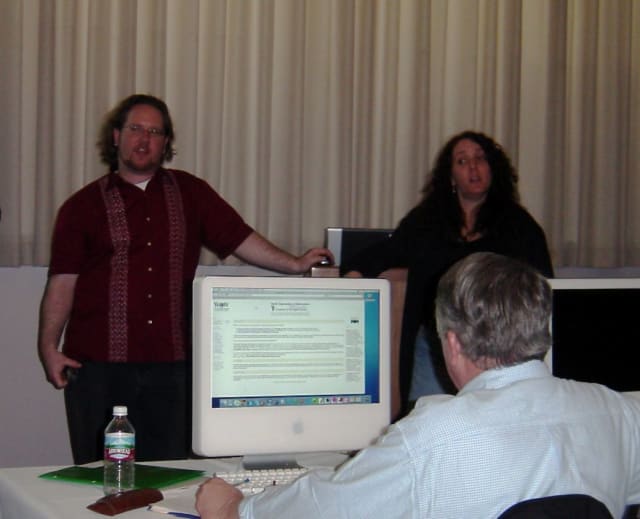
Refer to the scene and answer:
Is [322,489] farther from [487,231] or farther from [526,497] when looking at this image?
[487,231]

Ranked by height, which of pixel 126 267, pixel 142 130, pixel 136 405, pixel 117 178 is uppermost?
pixel 142 130

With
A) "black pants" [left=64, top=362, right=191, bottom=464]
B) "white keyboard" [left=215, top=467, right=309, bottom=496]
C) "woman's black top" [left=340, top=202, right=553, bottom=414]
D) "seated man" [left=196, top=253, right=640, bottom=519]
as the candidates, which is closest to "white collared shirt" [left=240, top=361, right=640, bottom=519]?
"seated man" [left=196, top=253, right=640, bottom=519]

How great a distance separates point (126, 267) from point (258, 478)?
1.24 metres

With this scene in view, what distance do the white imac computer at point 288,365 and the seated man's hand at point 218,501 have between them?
0.27 m

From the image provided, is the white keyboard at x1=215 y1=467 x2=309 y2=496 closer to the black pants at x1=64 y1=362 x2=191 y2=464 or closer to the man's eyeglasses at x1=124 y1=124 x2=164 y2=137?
the black pants at x1=64 y1=362 x2=191 y2=464

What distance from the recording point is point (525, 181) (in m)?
4.35

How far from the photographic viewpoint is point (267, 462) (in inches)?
79.0

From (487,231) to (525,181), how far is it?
4.86 ft

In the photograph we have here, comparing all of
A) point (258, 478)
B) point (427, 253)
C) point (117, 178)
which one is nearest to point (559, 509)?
point (258, 478)

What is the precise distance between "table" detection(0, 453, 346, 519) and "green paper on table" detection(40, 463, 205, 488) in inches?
0.7

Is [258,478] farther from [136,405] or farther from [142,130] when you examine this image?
[142,130]

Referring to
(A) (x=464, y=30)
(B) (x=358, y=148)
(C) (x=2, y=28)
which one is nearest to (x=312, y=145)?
(B) (x=358, y=148)

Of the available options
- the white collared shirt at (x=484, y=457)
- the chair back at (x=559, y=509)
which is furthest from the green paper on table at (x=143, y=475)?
the chair back at (x=559, y=509)

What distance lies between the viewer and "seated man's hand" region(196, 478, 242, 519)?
154 cm
